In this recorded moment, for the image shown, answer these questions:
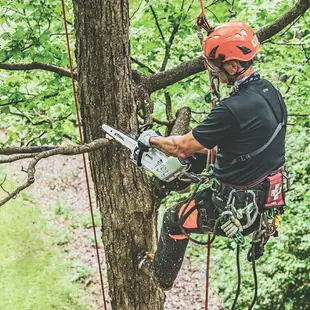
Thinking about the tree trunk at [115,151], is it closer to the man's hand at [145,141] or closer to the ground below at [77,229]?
the man's hand at [145,141]

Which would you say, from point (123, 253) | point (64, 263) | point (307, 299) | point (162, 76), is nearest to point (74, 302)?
Result: point (64, 263)

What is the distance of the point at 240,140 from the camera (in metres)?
2.82

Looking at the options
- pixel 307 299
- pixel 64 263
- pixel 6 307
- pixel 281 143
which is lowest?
pixel 307 299

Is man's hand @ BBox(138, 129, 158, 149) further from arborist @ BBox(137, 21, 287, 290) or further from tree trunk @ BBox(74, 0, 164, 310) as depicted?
tree trunk @ BBox(74, 0, 164, 310)

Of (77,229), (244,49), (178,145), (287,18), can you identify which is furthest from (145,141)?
(77,229)

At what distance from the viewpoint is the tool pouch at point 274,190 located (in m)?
2.99

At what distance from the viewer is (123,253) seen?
3.53 meters

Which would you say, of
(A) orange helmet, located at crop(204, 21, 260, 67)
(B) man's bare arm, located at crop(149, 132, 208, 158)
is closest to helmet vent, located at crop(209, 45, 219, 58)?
(A) orange helmet, located at crop(204, 21, 260, 67)

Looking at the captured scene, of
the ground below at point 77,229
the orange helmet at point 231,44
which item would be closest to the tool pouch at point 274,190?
the orange helmet at point 231,44

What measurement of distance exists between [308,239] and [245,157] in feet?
13.7

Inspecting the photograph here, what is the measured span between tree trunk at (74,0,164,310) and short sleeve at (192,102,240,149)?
738 mm

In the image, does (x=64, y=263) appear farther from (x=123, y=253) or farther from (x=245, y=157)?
(x=245, y=157)

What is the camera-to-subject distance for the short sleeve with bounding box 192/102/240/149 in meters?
2.70

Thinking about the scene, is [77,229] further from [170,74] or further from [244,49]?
[244,49]
